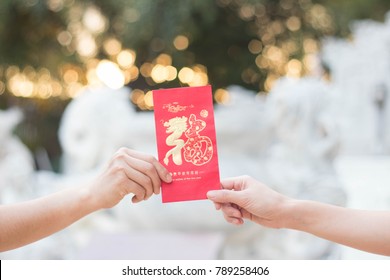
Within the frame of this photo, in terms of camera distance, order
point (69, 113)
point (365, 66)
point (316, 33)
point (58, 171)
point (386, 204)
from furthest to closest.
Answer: point (58, 171)
point (316, 33)
point (365, 66)
point (69, 113)
point (386, 204)

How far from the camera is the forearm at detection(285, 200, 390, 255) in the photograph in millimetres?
1302

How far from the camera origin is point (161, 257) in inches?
115

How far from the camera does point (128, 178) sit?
1408 mm

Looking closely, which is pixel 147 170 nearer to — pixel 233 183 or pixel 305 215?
pixel 233 183

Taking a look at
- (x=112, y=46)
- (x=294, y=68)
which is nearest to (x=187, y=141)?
(x=294, y=68)

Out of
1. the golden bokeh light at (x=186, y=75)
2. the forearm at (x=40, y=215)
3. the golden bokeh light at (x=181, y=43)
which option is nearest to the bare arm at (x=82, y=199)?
the forearm at (x=40, y=215)

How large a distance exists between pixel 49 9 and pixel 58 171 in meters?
1.34

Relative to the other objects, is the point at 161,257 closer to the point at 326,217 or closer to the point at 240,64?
the point at 326,217

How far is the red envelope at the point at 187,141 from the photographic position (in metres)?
1.36

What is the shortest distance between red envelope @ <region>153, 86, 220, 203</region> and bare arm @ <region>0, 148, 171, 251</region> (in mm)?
28

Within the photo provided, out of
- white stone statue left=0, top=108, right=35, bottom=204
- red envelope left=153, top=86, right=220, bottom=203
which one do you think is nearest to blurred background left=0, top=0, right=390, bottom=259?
white stone statue left=0, top=108, right=35, bottom=204

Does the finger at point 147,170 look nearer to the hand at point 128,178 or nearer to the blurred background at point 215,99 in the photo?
the hand at point 128,178

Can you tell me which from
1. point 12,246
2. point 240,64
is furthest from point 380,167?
point 240,64

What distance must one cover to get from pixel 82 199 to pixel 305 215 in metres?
0.48
